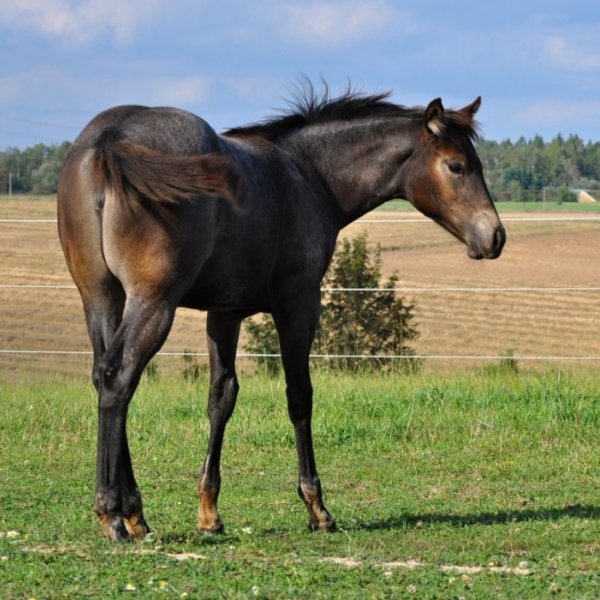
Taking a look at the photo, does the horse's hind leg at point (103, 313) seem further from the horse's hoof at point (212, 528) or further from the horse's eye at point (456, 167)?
the horse's eye at point (456, 167)

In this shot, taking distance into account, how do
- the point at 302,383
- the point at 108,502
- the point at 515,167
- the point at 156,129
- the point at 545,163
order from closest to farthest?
the point at 108,502 → the point at 156,129 → the point at 302,383 → the point at 515,167 → the point at 545,163

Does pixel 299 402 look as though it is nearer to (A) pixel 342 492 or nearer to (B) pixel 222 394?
(B) pixel 222 394

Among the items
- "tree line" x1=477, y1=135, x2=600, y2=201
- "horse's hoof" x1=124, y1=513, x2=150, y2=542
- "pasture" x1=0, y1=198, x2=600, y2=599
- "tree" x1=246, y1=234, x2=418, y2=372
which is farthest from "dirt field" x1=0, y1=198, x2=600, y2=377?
"tree line" x1=477, y1=135, x2=600, y2=201

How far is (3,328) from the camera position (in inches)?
791

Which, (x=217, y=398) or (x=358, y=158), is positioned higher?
(x=358, y=158)

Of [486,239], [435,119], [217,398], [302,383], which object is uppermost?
[435,119]

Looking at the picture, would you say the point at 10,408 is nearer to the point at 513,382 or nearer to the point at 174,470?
the point at 174,470

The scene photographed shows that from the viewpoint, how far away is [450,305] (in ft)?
78.4

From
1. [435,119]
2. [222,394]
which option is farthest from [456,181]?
[222,394]

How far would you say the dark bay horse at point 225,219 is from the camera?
18.0 feet

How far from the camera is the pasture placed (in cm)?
495

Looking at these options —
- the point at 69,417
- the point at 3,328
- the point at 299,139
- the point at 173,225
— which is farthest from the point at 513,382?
the point at 3,328

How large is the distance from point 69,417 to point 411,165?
15.4 ft

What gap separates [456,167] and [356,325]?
676cm
